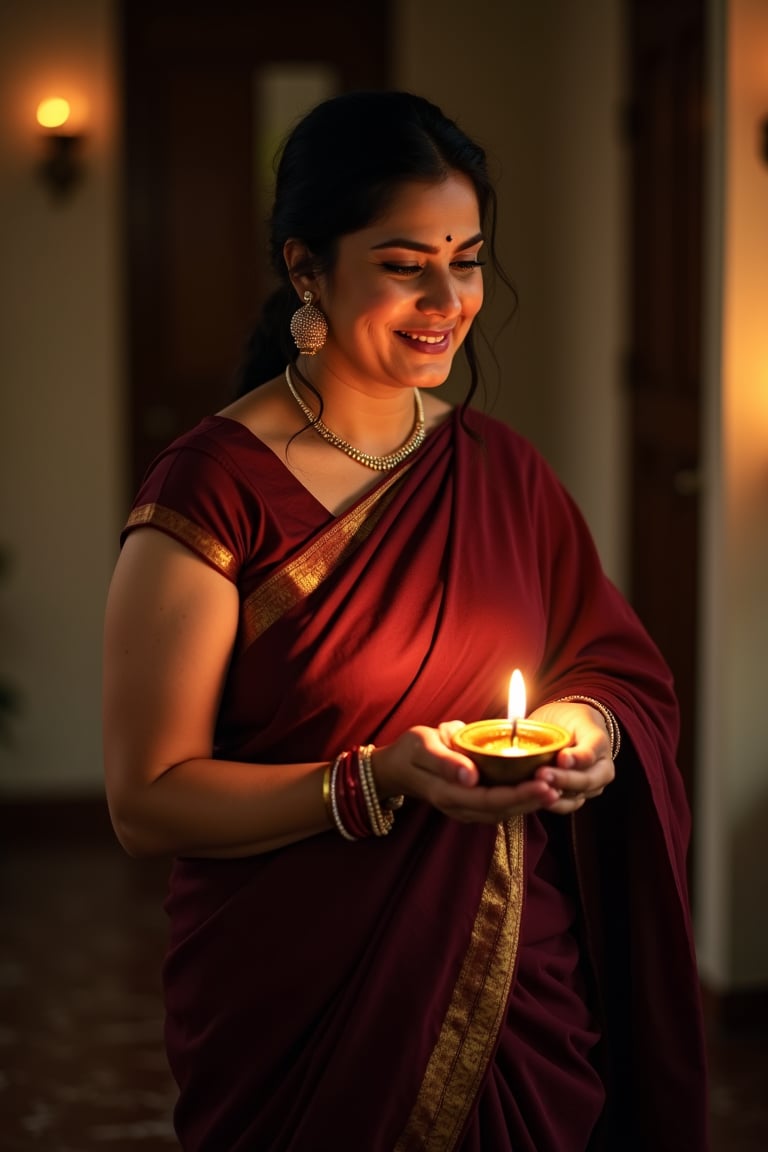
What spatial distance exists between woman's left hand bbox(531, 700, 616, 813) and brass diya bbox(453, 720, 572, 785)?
2 centimetres

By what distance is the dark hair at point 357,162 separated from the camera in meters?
1.62

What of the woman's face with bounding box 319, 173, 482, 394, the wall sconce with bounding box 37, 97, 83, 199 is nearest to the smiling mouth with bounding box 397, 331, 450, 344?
the woman's face with bounding box 319, 173, 482, 394

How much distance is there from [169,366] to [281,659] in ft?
11.2

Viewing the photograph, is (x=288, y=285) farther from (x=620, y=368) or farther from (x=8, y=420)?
(x=8, y=420)

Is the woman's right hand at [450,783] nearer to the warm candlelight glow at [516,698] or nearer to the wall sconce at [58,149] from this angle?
the warm candlelight glow at [516,698]

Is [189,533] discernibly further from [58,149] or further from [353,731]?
[58,149]

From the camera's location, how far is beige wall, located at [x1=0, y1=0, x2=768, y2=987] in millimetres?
4449

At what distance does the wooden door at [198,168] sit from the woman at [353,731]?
3.11 metres

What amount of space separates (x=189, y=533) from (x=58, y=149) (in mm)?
3186

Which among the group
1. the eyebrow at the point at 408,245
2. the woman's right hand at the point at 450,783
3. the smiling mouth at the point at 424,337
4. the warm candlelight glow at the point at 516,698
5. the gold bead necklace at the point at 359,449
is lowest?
the woman's right hand at the point at 450,783

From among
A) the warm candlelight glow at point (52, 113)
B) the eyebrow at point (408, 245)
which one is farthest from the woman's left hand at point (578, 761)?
the warm candlelight glow at point (52, 113)

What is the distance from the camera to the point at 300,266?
1.72 metres

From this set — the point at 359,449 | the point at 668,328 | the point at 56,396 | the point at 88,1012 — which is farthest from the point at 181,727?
the point at 56,396

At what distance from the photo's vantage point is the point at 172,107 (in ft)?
15.7
